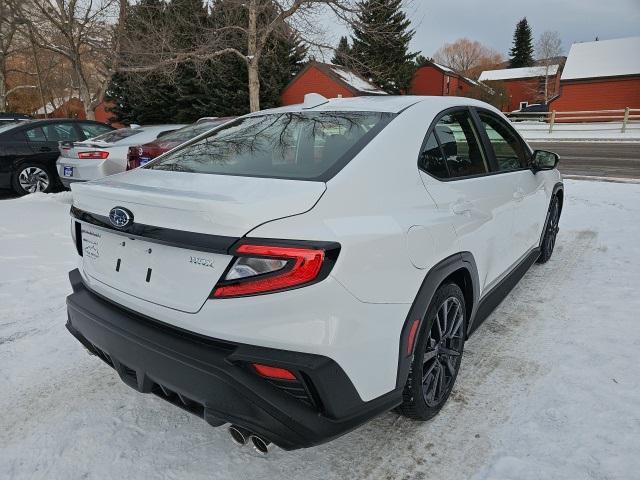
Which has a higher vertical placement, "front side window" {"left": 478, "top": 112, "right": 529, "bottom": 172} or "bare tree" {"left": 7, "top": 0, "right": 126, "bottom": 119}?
"bare tree" {"left": 7, "top": 0, "right": 126, "bottom": 119}

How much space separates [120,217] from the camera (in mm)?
1943

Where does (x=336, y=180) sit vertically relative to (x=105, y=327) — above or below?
above

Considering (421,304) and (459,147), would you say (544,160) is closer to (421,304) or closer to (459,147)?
(459,147)

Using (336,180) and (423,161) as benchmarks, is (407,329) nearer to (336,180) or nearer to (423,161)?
(336,180)

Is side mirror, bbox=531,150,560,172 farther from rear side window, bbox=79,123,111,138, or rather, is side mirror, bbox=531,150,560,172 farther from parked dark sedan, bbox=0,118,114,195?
rear side window, bbox=79,123,111,138

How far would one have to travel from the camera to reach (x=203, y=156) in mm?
2570

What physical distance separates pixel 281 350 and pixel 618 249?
15.9 ft

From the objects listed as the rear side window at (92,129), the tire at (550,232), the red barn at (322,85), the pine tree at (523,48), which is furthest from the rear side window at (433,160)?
the pine tree at (523,48)

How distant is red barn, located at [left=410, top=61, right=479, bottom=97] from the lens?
48.7 m

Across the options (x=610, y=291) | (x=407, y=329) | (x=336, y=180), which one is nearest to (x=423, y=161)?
(x=336, y=180)

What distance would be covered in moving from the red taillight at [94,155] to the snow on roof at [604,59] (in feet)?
130

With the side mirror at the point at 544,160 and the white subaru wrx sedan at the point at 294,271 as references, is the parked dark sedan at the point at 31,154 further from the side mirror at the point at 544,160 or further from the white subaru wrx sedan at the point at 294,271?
the side mirror at the point at 544,160

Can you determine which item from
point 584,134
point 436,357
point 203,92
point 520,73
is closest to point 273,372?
point 436,357

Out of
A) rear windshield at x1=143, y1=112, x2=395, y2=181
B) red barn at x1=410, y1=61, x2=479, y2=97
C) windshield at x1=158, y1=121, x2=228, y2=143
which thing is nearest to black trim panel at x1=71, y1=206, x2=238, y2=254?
rear windshield at x1=143, y1=112, x2=395, y2=181
